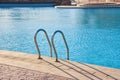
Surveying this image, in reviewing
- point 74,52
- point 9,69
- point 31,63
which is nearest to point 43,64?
point 31,63

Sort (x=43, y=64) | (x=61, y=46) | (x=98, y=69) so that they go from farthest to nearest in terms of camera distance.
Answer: (x=61, y=46) < (x=43, y=64) < (x=98, y=69)

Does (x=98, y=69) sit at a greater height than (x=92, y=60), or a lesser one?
greater

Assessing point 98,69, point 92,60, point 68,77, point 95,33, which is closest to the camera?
point 68,77

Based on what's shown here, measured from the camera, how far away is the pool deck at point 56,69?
4.89 meters

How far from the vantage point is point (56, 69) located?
5.40 m

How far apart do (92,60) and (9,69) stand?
13.1 ft

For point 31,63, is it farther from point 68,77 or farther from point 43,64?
point 68,77

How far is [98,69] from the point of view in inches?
207

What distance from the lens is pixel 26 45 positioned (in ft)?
37.1

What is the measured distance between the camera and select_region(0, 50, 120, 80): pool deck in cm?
489

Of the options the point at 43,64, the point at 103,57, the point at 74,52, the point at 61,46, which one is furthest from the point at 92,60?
the point at 43,64

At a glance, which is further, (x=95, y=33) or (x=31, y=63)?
(x=95, y=33)

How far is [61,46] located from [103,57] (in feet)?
7.52

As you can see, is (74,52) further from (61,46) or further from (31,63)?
(31,63)
